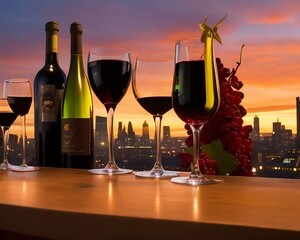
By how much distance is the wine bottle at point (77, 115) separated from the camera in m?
1.36

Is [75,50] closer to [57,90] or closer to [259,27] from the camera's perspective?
[57,90]

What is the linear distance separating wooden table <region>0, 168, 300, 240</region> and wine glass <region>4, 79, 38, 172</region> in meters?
0.46

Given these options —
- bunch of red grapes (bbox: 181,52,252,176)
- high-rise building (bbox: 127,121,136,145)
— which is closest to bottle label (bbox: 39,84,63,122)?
high-rise building (bbox: 127,121,136,145)

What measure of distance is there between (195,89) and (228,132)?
0.61 ft

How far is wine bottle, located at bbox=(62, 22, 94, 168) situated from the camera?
136cm

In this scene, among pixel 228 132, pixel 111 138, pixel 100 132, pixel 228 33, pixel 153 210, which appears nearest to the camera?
pixel 153 210

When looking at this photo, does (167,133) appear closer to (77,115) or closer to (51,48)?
(77,115)

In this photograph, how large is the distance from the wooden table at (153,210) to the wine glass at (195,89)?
0.10 m

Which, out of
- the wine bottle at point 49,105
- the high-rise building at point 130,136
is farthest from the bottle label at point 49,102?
the high-rise building at point 130,136

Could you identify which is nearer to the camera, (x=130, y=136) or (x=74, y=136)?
(x=74, y=136)

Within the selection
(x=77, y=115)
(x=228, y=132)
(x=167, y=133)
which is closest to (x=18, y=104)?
(x=77, y=115)

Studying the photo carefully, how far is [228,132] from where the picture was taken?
1.07 m

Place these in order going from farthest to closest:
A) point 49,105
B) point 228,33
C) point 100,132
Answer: point 228,33
point 100,132
point 49,105

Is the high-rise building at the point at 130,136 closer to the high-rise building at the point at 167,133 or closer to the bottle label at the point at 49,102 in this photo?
the high-rise building at the point at 167,133
